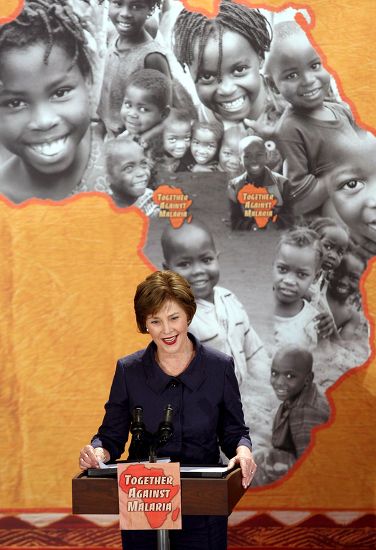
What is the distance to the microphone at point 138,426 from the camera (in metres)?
2.50

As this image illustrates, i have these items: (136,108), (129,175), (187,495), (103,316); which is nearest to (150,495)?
(187,495)

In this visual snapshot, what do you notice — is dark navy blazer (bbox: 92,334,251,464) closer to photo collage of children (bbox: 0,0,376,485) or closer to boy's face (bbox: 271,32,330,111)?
photo collage of children (bbox: 0,0,376,485)

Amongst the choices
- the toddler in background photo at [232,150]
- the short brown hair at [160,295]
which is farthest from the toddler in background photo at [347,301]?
the short brown hair at [160,295]

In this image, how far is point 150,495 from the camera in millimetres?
2352

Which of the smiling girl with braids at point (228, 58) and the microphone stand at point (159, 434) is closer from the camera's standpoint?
the microphone stand at point (159, 434)

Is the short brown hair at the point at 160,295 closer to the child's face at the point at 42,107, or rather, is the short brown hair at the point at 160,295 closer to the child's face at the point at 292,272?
the child's face at the point at 292,272

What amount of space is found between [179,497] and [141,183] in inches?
83.6

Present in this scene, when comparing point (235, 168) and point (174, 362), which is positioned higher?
point (235, 168)

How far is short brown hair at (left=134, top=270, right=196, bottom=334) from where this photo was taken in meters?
2.71

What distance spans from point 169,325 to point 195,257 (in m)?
1.48

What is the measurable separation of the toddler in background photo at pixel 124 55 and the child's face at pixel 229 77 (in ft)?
0.62

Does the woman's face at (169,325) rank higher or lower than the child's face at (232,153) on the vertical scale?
lower

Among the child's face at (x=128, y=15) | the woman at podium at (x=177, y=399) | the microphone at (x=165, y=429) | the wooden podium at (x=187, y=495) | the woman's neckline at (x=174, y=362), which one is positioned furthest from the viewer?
the child's face at (x=128, y=15)

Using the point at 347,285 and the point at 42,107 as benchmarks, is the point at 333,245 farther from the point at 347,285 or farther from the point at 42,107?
the point at 42,107
